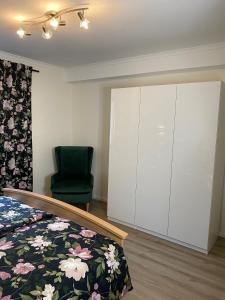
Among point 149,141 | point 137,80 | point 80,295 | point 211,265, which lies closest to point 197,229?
point 211,265

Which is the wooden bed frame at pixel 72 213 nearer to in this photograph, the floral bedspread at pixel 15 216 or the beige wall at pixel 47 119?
the floral bedspread at pixel 15 216

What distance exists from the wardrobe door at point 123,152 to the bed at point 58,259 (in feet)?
4.68

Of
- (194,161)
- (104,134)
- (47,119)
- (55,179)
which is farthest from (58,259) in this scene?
(47,119)

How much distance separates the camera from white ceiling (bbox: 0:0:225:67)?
1.92 metres

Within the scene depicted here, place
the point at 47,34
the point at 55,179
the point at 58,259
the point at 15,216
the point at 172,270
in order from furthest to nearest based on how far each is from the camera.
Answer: the point at 55,179
the point at 172,270
the point at 47,34
the point at 15,216
the point at 58,259

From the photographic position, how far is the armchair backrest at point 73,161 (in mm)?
4027

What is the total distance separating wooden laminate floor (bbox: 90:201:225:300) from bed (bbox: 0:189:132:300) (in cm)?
74

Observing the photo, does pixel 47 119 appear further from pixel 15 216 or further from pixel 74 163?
pixel 15 216

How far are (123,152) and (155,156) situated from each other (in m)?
0.49

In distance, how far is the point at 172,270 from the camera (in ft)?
7.70

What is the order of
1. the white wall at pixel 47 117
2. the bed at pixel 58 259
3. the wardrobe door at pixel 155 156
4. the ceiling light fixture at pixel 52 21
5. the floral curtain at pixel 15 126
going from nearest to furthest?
1. the bed at pixel 58 259
2. the ceiling light fixture at pixel 52 21
3. the wardrobe door at pixel 155 156
4. the floral curtain at pixel 15 126
5. the white wall at pixel 47 117

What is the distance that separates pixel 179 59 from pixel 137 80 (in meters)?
0.79

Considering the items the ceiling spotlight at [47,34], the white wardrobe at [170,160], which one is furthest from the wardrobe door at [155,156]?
the ceiling spotlight at [47,34]

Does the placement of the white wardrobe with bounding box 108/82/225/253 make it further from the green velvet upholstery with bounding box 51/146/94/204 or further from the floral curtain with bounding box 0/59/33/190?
the floral curtain with bounding box 0/59/33/190
